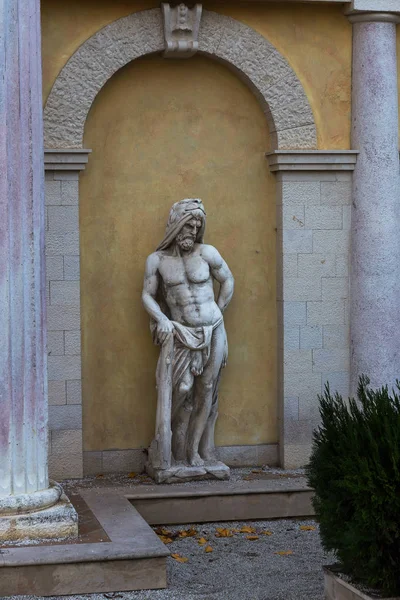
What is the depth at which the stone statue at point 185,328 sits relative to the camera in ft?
29.8

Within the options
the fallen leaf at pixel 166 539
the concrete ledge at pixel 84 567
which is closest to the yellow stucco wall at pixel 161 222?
the fallen leaf at pixel 166 539

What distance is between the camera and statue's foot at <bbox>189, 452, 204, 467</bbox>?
9.30m

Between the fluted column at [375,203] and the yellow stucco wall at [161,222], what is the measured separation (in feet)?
2.49

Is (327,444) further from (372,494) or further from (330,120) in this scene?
(330,120)

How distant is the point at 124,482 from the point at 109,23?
376cm

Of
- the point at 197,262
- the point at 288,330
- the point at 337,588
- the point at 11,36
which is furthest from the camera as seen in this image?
the point at 288,330

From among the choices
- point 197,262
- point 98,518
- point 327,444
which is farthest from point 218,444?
point 327,444

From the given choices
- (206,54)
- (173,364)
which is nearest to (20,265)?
(173,364)

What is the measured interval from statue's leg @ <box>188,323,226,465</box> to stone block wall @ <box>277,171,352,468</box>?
0.78 m

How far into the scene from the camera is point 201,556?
26.1ft

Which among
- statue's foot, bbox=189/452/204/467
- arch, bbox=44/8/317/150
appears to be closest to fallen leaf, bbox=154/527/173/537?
statue's foot, bbox=189/452/204/467

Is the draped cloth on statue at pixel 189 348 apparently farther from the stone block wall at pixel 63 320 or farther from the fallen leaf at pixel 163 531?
the fallen leaf at pixel 163 531

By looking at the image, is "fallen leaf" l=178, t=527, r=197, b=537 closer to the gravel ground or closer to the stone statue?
the gravel ground

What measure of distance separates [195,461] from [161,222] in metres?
2.04
